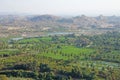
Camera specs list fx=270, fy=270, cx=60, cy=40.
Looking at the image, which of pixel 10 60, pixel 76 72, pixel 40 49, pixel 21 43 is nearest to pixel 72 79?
pixel 76 72

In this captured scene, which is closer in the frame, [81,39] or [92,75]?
[92,75]

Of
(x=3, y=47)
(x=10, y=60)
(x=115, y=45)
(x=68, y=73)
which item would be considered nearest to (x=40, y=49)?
(x=3, y=47)

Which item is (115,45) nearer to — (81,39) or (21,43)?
(81,39)

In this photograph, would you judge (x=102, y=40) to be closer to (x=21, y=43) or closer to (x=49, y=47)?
(x=49, y=47)

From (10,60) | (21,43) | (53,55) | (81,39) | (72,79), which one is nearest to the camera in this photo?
(72,79)

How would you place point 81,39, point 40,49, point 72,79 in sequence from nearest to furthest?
point 72,79 < point 40,49 < point 81,39

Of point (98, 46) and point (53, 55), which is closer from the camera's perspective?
point (53, 55)
